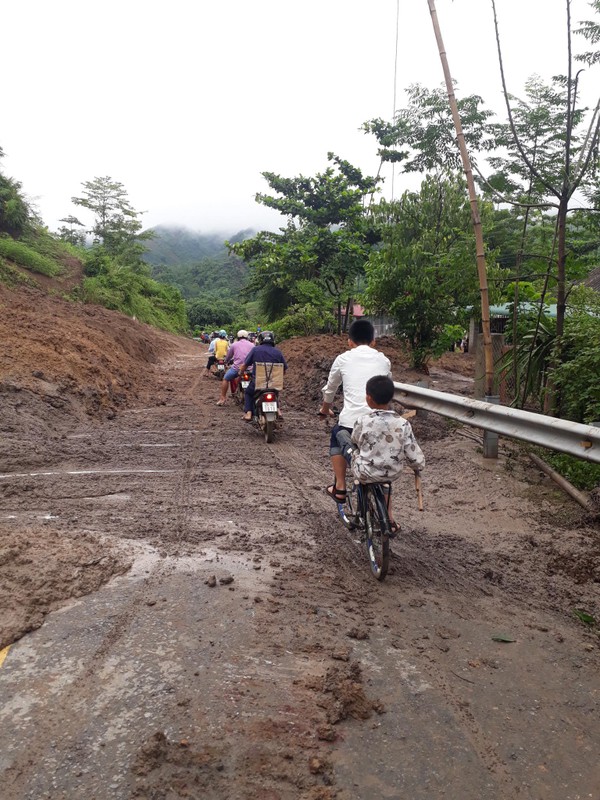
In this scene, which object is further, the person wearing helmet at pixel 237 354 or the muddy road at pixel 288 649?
the person wearing helmet at pixel 237 354

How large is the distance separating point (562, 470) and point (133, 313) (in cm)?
2862

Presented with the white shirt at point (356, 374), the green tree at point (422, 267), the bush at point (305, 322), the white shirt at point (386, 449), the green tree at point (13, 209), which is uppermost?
the green tree at point (13, 209)

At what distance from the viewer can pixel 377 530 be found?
4312mm

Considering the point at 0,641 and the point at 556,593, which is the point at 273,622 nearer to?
the point at 0,641

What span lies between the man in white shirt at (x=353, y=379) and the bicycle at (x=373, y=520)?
138 mm

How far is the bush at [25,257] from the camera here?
23.0 meters

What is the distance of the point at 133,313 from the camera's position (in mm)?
32094

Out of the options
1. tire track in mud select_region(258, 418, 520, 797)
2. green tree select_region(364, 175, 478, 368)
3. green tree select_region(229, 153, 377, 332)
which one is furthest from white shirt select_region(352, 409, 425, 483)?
green tree select_region(229, 153, 377, 332)

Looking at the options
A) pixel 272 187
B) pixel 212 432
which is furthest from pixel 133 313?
pixel 212 432

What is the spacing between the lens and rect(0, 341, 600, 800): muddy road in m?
2.34

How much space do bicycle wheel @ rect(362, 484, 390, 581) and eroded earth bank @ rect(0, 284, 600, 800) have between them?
0.14 metres

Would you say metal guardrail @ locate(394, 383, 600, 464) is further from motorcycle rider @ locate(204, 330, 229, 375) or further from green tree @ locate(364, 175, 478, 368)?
motorcycle rider @ locate(204, 330, 229, 375)

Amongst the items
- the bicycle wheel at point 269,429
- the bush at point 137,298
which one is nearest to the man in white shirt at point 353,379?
the bicycle wheel at point 269,429

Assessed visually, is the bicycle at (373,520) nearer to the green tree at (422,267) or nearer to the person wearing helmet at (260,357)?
the person wearing helmet at (260,357)
